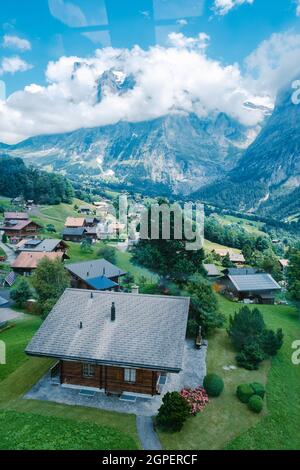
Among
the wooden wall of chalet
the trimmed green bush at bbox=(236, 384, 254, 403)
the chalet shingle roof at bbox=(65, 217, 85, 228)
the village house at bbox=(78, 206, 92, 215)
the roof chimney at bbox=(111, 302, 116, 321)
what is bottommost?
the trimmed green bush at bbox=(236, 384, 254, 403)

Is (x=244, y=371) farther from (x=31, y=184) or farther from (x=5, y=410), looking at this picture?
(x=31, y=184)

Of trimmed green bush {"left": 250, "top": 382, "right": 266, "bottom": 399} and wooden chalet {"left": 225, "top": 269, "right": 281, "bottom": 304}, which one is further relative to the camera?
wooden chalet {"left": 225, "top": 269, "right": 281, "bottom": 304}

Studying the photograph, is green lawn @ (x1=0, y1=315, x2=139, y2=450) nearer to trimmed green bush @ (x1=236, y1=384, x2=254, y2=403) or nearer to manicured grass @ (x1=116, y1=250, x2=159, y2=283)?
trimmed green bush @ (x1=236, y1=384, x2=254, y2=403)

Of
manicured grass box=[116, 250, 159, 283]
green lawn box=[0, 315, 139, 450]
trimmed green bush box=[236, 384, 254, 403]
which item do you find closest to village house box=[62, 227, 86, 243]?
manicured grass box=[116, 250, 159, 283]

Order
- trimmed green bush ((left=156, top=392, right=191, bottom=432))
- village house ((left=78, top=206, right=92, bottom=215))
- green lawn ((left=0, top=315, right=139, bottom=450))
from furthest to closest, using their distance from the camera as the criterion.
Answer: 1. village house ((left=78, top=206, right=92, bottom=215))
2. trimmed green bush ((left=156, top=392, right=191, bottom=432))
3. green lawn ((left=0, top=315, right=139, bottom=450))

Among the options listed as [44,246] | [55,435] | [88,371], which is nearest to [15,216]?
[44,246]

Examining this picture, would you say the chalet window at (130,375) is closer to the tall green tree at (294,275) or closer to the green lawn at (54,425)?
the green lawn at (54,425)

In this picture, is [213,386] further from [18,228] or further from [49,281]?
[18,228]
